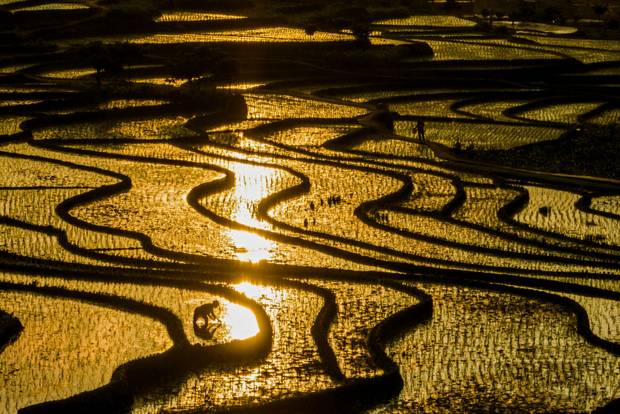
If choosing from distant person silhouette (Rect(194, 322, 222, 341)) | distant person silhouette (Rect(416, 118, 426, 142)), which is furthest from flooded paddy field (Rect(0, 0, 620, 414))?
distant person silhouette (Rect(416, 118, 426, 142))

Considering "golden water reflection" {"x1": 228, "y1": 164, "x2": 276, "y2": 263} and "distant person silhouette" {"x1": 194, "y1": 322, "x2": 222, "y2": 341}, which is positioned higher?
"distant person silhouette" {"x1": 194, "y1": 322, "x2": 222, "y2": 341}

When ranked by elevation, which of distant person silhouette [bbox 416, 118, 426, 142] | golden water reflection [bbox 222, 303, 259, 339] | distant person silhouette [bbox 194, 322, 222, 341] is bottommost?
distant person silhouette [bbox 416, 118, 426, 142]

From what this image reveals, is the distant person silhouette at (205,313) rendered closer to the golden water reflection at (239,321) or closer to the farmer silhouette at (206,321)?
→ the farmer silhouette at (206,321)

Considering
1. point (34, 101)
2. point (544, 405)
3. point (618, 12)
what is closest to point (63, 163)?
point (34, 101)

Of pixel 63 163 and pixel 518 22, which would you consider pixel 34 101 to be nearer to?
pixel 63 163

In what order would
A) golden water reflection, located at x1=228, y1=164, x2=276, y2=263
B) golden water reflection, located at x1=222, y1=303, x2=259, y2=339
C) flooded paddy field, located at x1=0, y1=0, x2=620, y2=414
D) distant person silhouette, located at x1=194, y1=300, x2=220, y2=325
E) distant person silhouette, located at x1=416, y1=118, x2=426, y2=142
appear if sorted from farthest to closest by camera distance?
distant person silhouette, located at x1=416, y1=118, x2=426, y2=142, golden water reflection, located at x1=228, y1=164, x2=276, y2=263, distant person silhouette, located at x1=194, y1=300, x2=220, y2=325, golden water reflection, located at x1=222, y1=303, x2=259, y2=339, flooded paddy field, located at x1=0, y1=0, x2=620, y2=414

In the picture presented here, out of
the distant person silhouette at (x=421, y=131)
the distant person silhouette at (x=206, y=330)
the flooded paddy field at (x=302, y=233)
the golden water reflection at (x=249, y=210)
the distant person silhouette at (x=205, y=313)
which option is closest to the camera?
the flooded paddy field at (x=302, y=233)

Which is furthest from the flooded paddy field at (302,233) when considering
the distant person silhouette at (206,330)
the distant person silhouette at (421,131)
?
the distant person silhouette at (421,131)

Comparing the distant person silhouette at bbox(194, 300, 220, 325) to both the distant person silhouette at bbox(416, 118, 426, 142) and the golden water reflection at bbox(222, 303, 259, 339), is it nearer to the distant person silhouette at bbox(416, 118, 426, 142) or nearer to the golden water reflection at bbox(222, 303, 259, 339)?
the golden water reflection at bbox(222, 303, 259, 339)

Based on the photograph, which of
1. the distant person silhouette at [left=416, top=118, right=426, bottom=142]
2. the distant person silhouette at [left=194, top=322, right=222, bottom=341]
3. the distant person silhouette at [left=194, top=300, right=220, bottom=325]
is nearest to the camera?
the distant person silhouette at [left=194, top=322, right=222, bottom=341]
